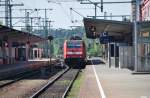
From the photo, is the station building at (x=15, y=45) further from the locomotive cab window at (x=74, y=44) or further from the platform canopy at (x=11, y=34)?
the locomotive cab window at (x=74, y=44)

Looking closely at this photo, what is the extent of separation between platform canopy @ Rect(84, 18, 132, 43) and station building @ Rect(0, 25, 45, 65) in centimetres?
803

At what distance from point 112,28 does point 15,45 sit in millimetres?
45454

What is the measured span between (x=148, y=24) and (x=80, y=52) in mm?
20529

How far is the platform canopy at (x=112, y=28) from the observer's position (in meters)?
34.3

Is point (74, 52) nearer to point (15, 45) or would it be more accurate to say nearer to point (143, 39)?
point (143, 39)

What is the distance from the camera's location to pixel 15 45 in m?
85.2

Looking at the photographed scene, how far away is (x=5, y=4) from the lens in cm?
6331

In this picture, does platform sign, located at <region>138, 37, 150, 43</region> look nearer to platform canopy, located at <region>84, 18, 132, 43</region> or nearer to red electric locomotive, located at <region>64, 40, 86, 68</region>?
platform canopy, located at <region>84, 18, 132, 43</region>

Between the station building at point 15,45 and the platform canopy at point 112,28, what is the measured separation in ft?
26.3

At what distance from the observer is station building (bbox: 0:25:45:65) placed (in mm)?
57331

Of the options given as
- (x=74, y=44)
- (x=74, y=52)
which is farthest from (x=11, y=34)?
(x=74, y=52)

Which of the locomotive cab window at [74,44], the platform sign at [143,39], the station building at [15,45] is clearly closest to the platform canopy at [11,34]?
the station building at [15,45]

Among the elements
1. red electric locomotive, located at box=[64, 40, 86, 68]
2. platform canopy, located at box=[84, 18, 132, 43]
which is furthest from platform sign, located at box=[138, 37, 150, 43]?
red electric locomotive, located at box=[64, 40, 86, 68]

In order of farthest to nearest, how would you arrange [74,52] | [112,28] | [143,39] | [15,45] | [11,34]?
[15,45] < [11,34] < [74,52] < [112,28] < [143,39]
